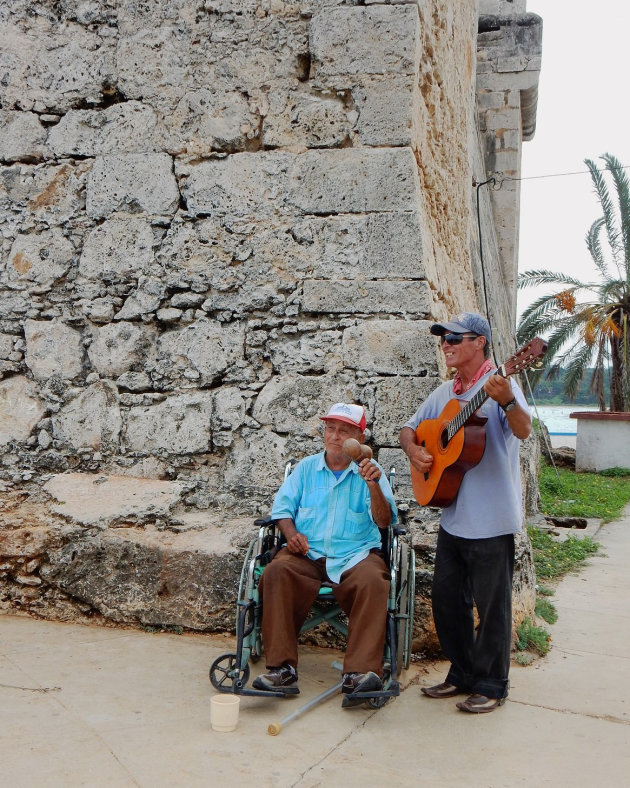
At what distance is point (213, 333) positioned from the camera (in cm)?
421

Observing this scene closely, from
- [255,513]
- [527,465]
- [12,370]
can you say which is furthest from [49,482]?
[527,465]

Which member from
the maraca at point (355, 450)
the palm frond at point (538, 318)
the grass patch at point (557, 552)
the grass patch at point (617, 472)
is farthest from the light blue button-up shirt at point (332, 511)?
the palm frond at point (538, 318)

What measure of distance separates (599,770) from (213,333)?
8.81 ft

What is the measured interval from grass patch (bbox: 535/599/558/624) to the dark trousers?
126 centimetres

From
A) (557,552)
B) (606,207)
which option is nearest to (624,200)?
(606,207)

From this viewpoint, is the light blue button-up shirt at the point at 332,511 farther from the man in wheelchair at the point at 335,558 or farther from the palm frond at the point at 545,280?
the palm frond at the point at 545,280

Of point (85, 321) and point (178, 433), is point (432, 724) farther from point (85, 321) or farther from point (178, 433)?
point (85, 321)

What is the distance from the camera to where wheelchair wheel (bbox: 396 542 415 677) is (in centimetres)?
316

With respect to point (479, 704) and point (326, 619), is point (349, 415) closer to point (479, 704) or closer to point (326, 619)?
point (326, 619)

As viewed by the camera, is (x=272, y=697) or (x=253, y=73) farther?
(x=253, y=73)

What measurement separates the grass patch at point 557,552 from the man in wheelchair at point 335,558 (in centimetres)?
260

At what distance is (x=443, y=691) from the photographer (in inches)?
124

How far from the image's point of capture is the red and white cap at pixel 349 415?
11.2 feet

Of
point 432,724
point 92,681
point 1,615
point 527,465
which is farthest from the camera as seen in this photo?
point 527,465
